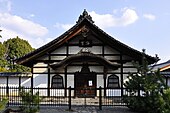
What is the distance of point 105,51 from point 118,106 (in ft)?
19.3

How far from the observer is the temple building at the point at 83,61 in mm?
21094

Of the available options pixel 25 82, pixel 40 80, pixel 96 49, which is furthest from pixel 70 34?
pixel 25 82

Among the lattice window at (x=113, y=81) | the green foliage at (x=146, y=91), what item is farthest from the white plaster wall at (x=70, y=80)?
the green foliage at (x=146, y=91)

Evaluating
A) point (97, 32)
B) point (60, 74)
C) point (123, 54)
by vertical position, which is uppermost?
point (97, 32)

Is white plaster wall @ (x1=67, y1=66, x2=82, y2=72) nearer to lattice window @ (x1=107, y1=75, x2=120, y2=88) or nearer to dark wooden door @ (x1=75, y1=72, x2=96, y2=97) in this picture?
dark wooden door @ (x1=75, y1=72, x2=96, y2=97)

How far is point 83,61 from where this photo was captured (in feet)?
68.4

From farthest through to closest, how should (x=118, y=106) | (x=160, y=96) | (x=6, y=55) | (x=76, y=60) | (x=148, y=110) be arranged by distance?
(x=6, y=55)
(x=76, y=60)
(x=118, y=106)
(x=148, y=110)
(x=160, y=96)

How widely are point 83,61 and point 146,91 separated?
7.49 meters

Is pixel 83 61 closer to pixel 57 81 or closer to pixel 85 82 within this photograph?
pixel 85 82

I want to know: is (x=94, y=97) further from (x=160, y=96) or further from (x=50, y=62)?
(x=160, y=96)

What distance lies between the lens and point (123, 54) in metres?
21.5

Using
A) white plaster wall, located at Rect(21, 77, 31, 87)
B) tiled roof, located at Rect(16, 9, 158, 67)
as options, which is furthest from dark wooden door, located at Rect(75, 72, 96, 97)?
white plaster wall, located at Rect(21, 77, 31, 87)

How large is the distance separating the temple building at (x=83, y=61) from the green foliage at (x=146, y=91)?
5800 mm

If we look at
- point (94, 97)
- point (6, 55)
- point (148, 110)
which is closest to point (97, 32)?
point (94, 97)
